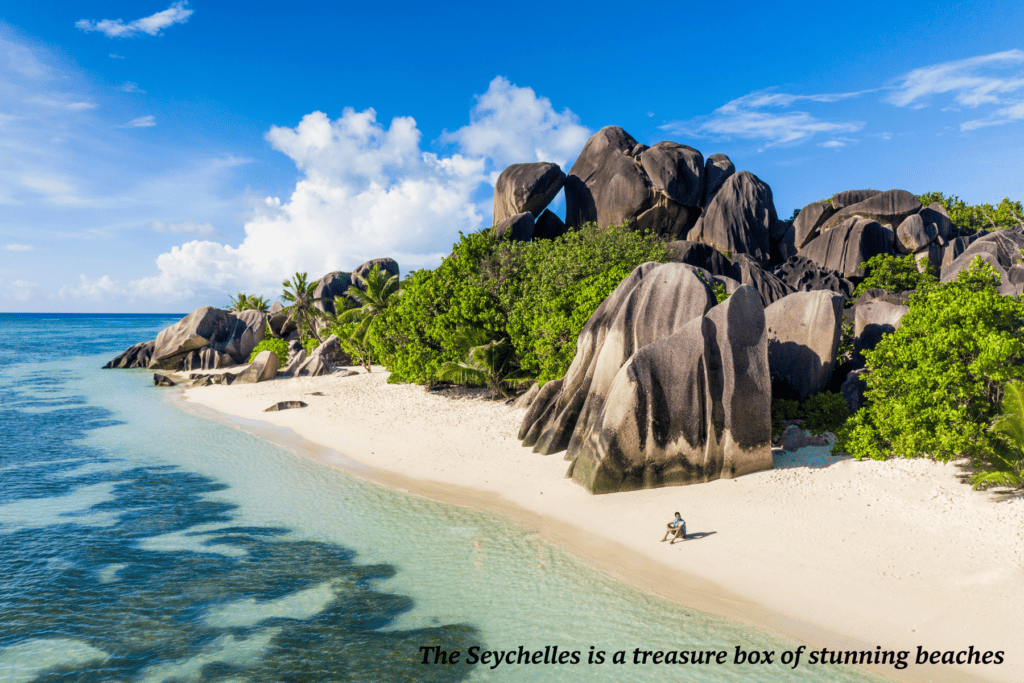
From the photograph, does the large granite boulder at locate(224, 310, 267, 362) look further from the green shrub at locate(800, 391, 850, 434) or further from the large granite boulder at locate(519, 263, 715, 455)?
the green shrub at locate(800, 391, 850, 434)

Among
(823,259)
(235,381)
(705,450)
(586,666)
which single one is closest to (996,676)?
(586,666)

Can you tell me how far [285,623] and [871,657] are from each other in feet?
35.7

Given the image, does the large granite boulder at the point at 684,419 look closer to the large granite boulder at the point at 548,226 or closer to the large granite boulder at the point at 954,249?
the large granite boulder at the point at 548,226

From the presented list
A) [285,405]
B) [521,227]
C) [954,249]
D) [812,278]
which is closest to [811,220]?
[954,249]

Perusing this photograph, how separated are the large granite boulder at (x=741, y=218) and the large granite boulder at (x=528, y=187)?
13651 mm

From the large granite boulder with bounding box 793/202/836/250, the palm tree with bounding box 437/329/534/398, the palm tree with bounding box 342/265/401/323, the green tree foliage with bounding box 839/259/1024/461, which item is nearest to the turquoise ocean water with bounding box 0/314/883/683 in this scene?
the green tree foliage with bounding box 839/259/1024/461

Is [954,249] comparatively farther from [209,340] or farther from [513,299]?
[209,340]

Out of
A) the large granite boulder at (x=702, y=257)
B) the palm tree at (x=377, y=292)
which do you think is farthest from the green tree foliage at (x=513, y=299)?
the large granite boulder at (x=702, y=257)

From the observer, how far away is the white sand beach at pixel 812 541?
10.1 meters

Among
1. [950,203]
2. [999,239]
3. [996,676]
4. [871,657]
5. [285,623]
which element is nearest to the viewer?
[996,676]

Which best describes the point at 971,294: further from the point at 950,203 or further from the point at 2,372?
the point at 2,372

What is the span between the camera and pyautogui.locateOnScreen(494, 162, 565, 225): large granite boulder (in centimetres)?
4662

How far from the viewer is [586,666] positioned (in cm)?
953

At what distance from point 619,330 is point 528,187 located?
101ft
